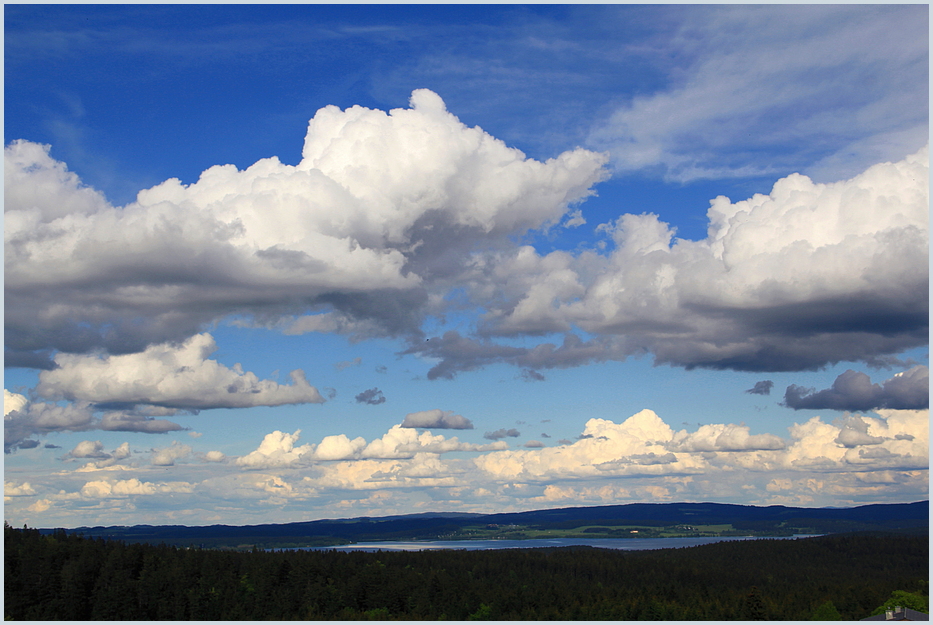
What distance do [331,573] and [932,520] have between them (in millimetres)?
159607

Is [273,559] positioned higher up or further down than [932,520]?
further down

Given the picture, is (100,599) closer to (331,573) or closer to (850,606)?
(331,573)

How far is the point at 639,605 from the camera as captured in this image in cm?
17712

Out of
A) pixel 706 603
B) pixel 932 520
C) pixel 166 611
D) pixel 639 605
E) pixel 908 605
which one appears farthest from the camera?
pixel 706 603

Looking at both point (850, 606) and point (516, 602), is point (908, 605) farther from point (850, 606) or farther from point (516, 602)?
point (516, 602)

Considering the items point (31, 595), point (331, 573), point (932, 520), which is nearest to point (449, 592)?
point (331, 573)

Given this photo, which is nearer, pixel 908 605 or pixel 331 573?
pixel 908 605

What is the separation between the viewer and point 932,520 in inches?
2180

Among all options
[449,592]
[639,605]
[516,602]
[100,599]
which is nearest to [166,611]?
[100,599]

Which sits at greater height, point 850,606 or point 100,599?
point 100,599

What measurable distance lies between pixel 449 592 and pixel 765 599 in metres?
77.7

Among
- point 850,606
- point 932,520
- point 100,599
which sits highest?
point 932,520

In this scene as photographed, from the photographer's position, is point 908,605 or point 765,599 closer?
point 908,605

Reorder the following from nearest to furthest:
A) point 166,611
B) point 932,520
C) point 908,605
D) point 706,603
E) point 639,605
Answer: point 932,520, point 908,605, point 166,611, point 639,605, point 706,603
